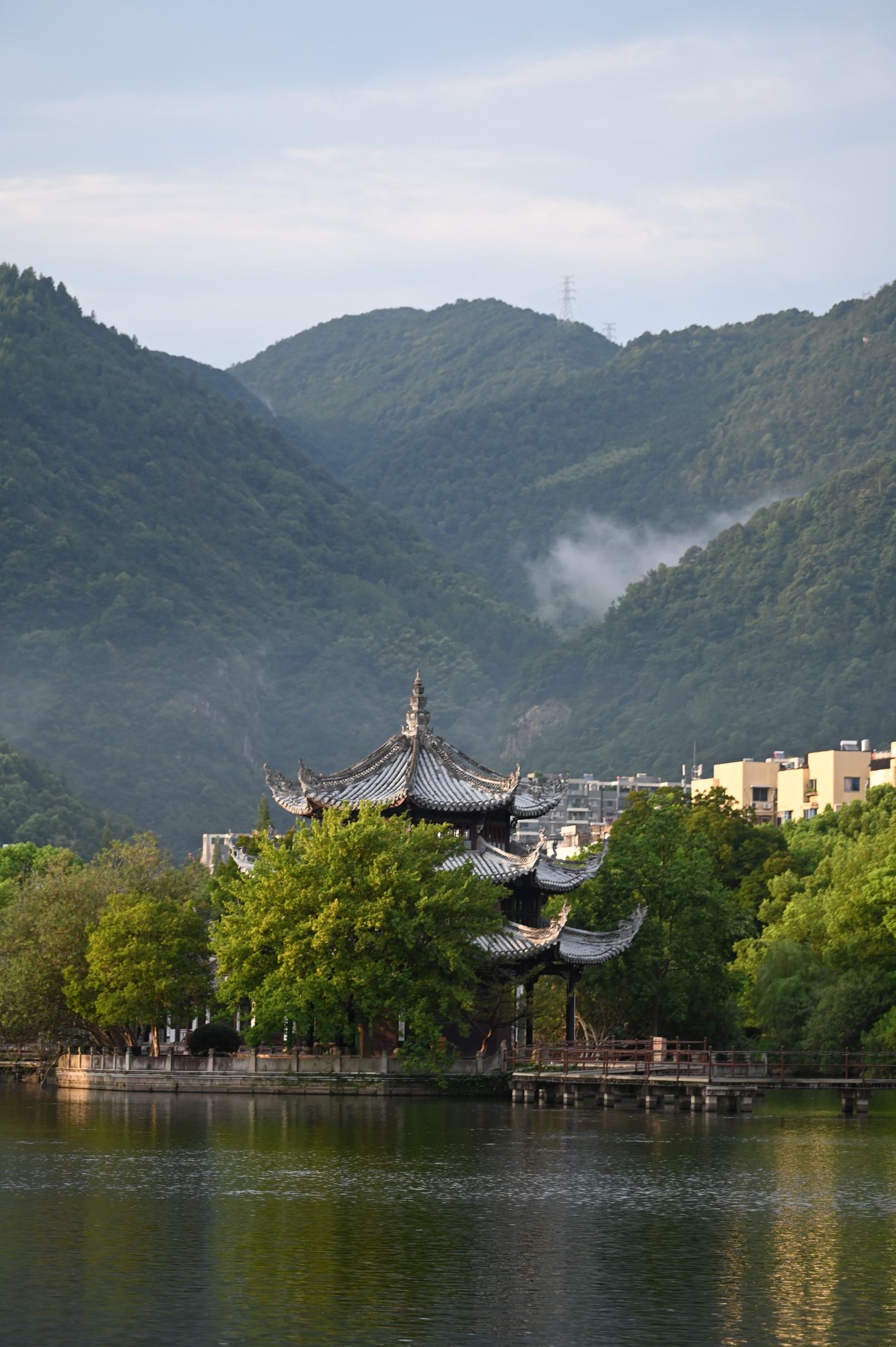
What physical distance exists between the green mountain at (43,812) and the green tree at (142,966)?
93.3m

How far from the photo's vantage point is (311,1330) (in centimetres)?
2470

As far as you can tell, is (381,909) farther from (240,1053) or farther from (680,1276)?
(680,1276)

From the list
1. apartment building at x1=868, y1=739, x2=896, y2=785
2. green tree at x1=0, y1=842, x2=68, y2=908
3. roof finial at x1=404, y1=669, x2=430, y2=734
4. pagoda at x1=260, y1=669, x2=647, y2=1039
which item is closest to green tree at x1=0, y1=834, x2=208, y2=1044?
pagoda at x1=260, y1=669, x2=647, y2=1039

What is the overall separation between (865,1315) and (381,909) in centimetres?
3457

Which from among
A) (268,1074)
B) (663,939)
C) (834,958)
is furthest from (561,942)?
(834,958)

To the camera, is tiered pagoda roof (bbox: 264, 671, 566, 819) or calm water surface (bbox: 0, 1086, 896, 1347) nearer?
calm water surface (bbox: 0, 1086, 896, 1347)

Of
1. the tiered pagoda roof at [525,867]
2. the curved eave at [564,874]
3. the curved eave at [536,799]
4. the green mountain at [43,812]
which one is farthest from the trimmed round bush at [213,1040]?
the green mountain at [43,812]

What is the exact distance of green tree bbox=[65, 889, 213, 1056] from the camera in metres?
66.2

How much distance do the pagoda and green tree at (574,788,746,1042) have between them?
4.21 ft

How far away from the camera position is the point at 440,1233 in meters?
32.9

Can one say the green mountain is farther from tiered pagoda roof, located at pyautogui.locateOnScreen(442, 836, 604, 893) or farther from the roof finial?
tiered pagoda roof, located at pyautogui.locateOnScreen(442, 836, 604, 893)

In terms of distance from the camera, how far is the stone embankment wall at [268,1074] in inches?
2495

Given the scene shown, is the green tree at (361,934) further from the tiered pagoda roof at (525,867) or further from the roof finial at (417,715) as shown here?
the roof finial at (417,715)

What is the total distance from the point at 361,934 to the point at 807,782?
10237 cm
